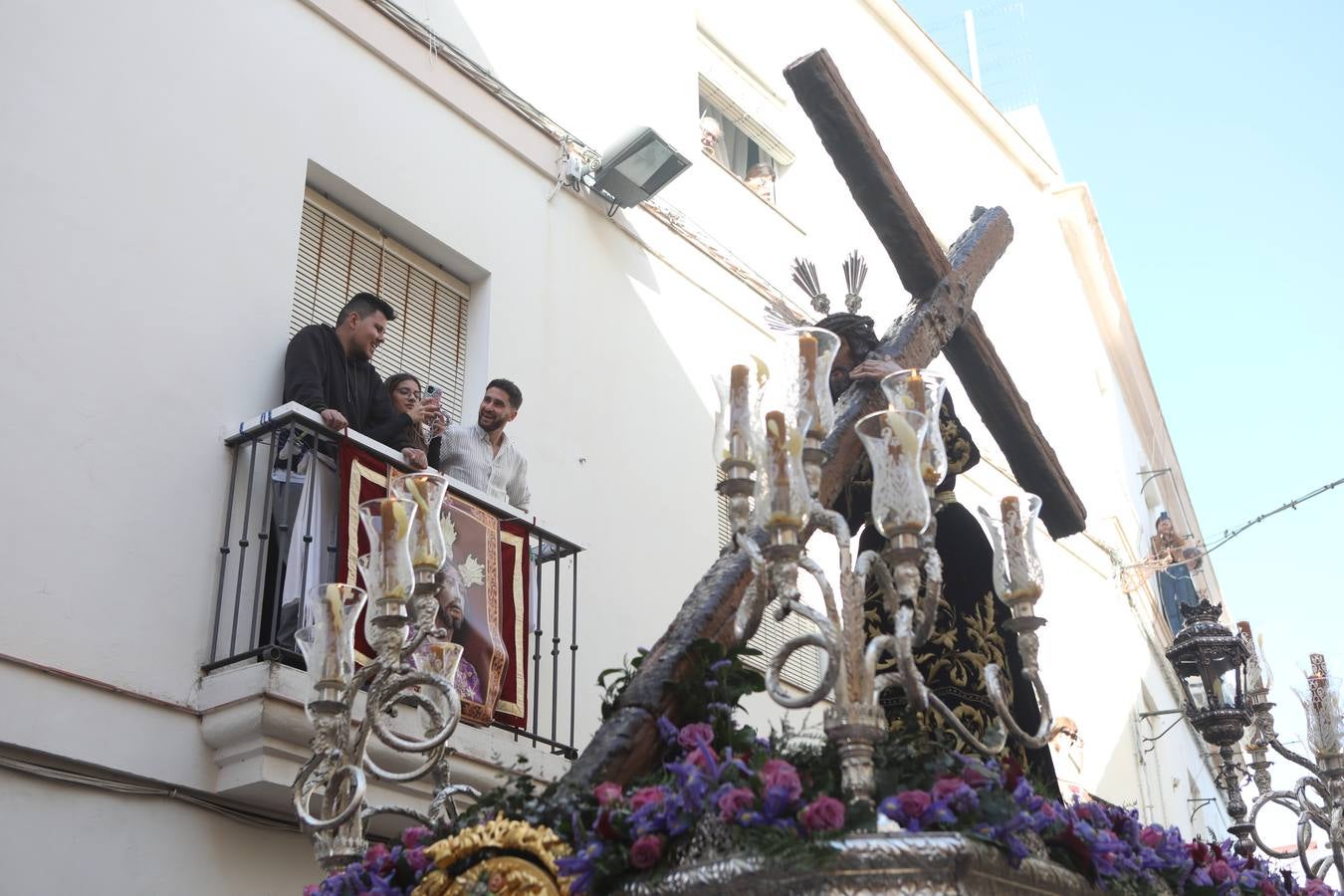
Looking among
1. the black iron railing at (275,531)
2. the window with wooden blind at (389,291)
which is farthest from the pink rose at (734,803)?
the window with wooden blind at (389,291)

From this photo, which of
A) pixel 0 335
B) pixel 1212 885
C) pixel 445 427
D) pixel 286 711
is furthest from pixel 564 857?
pixel 445 427

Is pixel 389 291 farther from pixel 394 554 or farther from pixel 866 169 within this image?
pixel 394 554

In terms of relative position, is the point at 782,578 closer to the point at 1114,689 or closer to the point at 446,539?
the point at 446,539

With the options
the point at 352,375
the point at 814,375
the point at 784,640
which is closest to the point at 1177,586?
the point at 784,640

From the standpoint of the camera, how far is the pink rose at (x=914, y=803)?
8.91ft

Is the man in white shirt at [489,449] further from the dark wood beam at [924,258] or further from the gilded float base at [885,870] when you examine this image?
the gilded float base at [885,870]

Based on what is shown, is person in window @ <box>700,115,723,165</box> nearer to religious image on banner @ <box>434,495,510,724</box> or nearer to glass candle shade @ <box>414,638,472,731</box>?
religious image on banner @ <box>434,495,510,724</box>

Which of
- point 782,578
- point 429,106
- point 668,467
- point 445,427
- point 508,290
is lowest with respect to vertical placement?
point 782,578

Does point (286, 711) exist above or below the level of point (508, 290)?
below

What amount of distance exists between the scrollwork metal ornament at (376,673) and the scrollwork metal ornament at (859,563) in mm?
791

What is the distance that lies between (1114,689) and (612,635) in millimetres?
8551

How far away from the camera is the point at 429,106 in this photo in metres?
8.02

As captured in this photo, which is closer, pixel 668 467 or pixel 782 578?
pixel 782 578

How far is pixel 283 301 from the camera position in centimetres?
670
